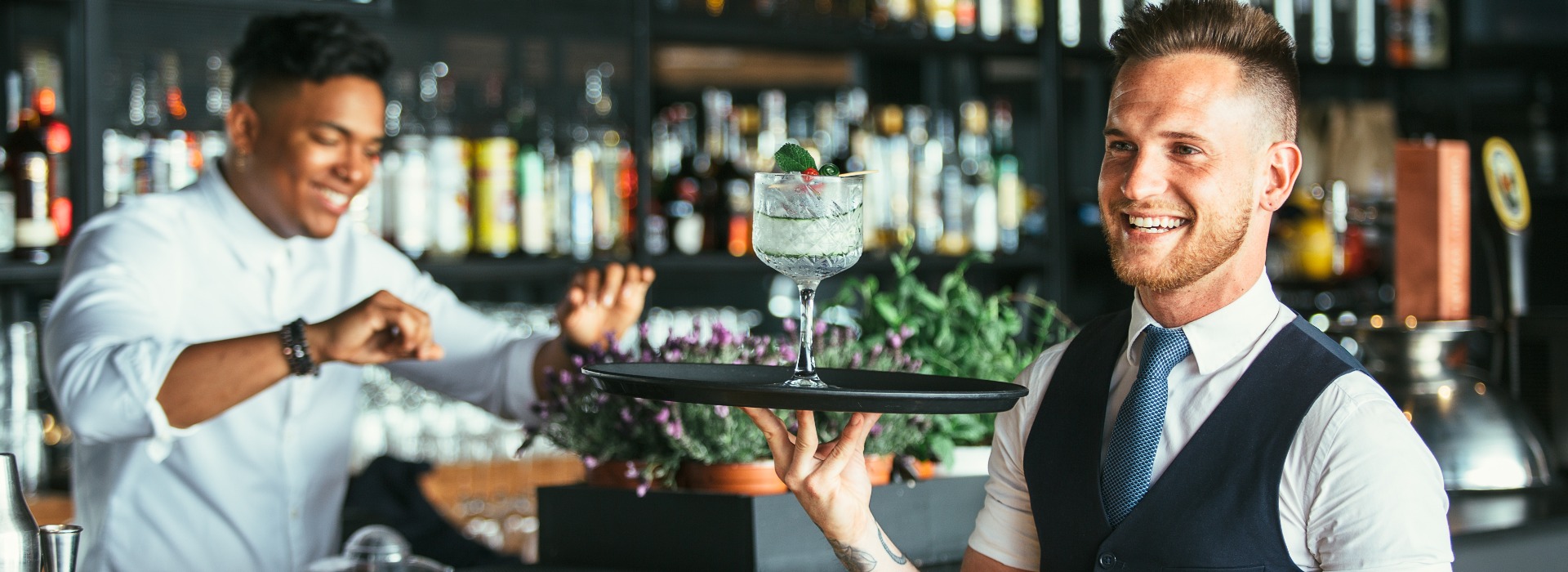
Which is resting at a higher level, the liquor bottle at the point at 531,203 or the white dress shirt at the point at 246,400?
the liquor bottle at the point at 531,203

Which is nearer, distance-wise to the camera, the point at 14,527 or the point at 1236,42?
the point at 14,527

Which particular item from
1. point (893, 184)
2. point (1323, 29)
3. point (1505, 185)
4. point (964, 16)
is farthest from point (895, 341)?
point (1323, 29)

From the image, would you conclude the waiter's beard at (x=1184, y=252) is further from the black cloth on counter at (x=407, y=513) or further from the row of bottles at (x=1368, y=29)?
the row of bottles at (x=1368, y=29)

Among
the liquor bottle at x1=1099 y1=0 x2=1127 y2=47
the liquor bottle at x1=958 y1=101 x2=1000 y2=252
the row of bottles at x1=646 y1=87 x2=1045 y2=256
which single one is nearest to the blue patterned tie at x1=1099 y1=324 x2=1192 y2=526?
the row of bottles at x1=646 y1=87 x2=1045 y2=256

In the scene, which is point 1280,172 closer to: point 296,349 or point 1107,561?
point 1107,561

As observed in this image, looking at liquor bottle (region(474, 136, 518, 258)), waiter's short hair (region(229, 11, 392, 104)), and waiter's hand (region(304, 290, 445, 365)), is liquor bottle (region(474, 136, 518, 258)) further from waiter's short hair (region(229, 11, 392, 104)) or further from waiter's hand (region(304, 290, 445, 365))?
waiter's hand (region(304, 290, 445, 365))

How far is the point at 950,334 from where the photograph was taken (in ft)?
5.43

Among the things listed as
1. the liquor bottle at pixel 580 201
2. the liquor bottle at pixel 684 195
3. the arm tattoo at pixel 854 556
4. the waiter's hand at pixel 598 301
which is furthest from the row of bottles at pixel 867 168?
the arm tattoo at pixel 854 556

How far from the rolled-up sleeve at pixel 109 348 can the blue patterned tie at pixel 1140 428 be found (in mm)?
1153

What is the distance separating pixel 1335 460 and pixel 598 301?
1077 millimetres

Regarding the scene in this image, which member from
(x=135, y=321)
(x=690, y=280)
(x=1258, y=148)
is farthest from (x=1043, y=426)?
(x=690, y=280)

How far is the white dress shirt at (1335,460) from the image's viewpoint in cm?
100

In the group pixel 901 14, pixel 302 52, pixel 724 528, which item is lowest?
pixel 724 528

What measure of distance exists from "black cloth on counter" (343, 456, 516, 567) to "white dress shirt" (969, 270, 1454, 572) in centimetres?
145
